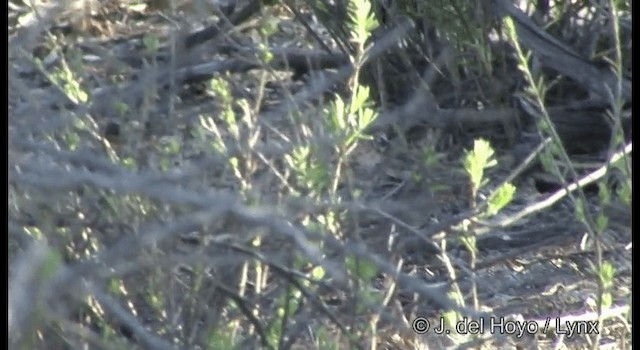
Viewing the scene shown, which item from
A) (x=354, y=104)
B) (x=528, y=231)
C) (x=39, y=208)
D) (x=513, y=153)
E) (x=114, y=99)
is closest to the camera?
(x=39, y=208)

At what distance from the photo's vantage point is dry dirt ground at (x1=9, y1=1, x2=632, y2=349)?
7.66 feet

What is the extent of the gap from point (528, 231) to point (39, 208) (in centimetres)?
218

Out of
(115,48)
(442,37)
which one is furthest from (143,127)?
(115,48)

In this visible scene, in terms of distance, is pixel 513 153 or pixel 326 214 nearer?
pixel 326 214

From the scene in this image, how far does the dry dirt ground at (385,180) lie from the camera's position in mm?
2334

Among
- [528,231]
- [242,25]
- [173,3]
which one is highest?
[173,3]

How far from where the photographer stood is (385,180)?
410cm

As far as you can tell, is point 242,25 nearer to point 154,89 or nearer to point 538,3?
point 538,3

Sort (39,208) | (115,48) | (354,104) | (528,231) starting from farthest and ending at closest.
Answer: (115,48) < (528,231) < (354,104) < (39,208)

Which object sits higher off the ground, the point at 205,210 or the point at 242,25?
the point at 205,210

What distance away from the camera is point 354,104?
2.70 metres
